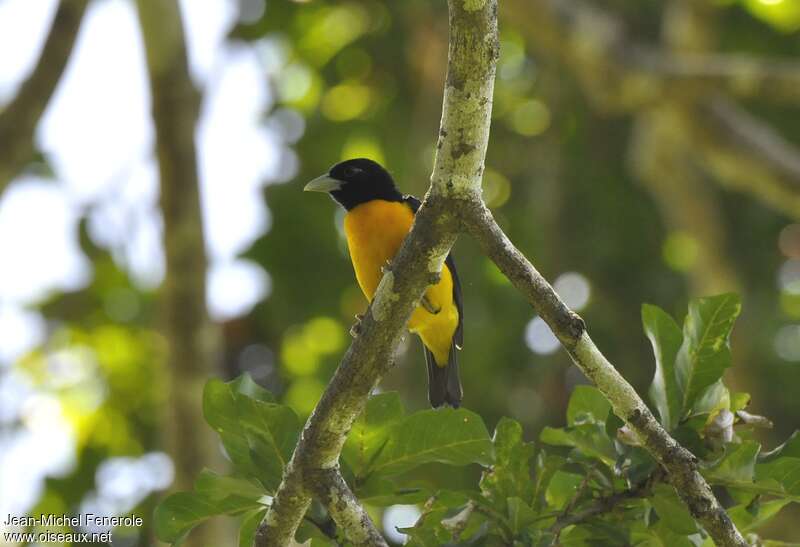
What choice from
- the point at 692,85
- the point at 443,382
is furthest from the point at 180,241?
the point at 692,85

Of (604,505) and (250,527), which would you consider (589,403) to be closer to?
(604,505)

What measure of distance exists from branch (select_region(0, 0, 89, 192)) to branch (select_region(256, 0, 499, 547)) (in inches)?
133

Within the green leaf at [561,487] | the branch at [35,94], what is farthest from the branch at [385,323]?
the branch at [35,94]

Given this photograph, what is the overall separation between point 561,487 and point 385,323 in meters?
0.78

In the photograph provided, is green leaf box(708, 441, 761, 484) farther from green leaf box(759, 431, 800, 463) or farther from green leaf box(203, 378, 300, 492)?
green leaf box(203, 378, 300, 492)

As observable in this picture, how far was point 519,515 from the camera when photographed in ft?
10.1

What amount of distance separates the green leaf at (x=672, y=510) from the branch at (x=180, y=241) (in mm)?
2967

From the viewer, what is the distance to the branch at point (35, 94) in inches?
232

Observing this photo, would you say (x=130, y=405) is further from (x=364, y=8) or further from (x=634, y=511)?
(x=634, y=511)

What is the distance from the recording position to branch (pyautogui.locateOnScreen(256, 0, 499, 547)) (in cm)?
294

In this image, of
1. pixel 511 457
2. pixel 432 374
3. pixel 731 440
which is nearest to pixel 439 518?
pixel 511 457

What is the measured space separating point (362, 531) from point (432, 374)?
2.29 m

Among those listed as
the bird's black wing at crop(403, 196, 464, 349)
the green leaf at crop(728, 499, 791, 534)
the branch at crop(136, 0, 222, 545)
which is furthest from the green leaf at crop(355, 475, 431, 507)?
the branch at crop(136, 0, 222, 545)

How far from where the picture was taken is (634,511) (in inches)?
→ 127
